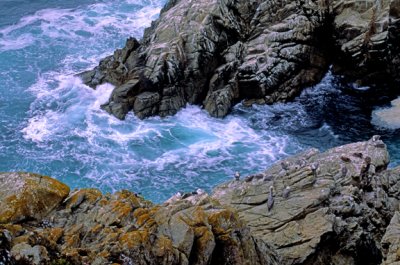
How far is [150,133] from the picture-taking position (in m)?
41.7

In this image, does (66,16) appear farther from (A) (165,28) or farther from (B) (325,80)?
(B) (325,80)

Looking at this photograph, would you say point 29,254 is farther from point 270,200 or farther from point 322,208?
point 322,208

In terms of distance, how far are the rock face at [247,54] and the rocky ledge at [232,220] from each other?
14885mm

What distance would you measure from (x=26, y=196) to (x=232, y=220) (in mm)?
7271

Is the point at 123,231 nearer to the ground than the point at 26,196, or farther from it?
nearer to the ground

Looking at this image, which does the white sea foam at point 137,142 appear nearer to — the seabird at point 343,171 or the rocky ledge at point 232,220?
the rocky ledge at point 232,220

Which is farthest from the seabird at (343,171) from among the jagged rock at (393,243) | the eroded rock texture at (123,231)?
the eroded rock texture at (123,231)

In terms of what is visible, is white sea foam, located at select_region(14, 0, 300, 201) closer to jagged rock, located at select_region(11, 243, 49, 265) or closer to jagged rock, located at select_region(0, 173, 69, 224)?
jagged rock, located at select_region(0, 173, 69, 224)

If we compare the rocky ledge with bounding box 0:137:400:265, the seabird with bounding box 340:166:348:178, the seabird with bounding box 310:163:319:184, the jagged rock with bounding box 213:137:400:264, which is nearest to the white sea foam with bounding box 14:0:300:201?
the rocky ledge with bounding box 0:137:400:265

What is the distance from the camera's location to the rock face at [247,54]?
43312 millimetres

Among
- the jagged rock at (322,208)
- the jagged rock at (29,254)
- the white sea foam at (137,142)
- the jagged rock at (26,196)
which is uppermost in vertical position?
the jagged rock at (29,254)

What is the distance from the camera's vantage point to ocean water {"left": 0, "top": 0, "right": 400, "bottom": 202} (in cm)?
3750

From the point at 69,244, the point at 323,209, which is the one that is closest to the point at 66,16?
the point at 323,209

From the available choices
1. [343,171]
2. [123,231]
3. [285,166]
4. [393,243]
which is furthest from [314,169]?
[123,231]
